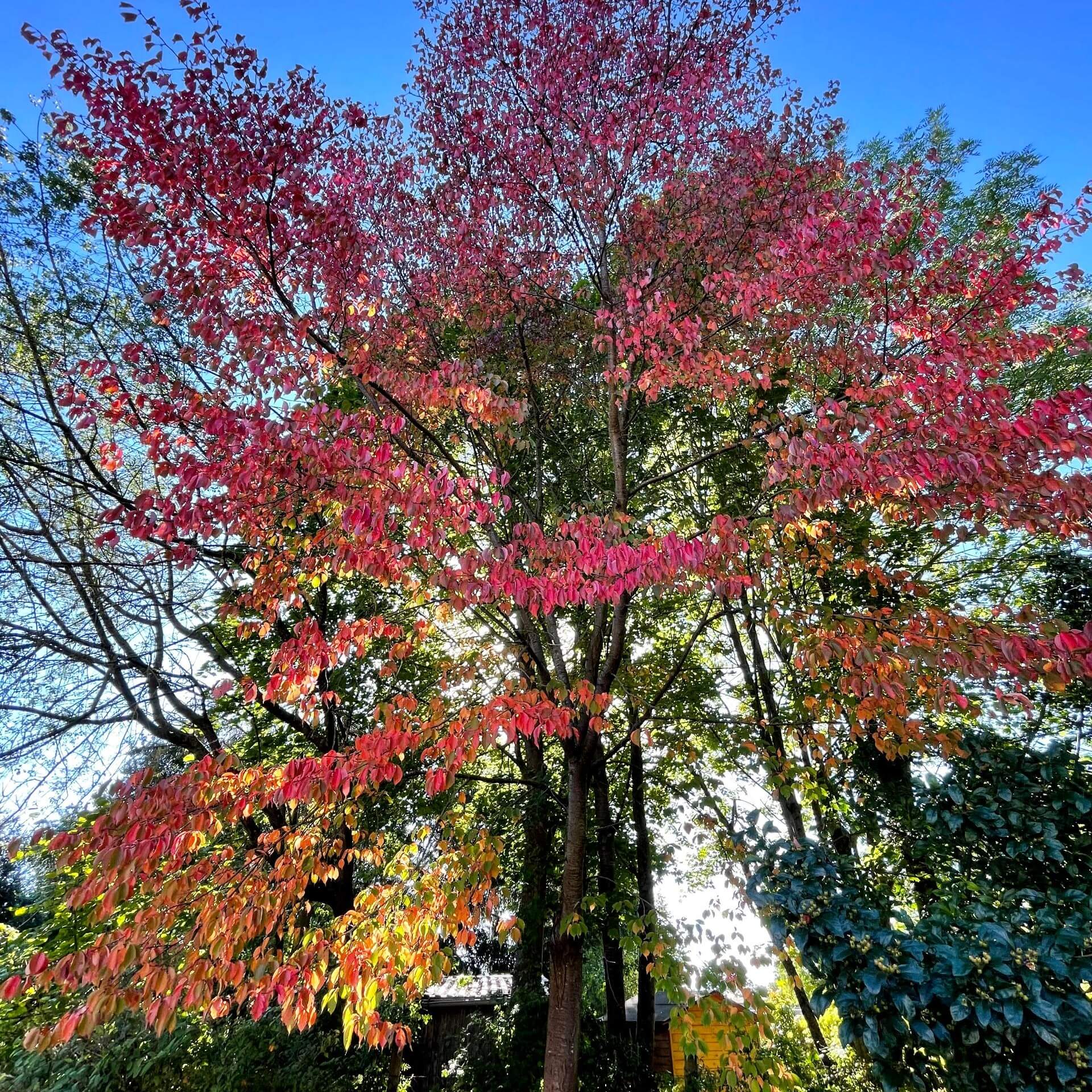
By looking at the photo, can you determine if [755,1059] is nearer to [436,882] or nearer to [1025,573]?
[436,882]

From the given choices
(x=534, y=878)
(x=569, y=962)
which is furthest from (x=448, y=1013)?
(x=569, y=962)

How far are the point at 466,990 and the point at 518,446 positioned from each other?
44.1 ft

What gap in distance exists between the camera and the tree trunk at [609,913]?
7609 mm

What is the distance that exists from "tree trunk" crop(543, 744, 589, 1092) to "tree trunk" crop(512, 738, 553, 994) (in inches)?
90.4

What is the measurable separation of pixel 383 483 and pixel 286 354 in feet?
4.95

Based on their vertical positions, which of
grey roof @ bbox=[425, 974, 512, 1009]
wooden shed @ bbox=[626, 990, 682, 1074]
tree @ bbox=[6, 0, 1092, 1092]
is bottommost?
wooden shed @ bbox=[626, 990, 682, 1074]

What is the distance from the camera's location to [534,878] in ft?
27.9

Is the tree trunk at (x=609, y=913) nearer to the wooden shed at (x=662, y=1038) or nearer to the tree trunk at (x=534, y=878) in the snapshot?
the tree trunk at (x=534, y=878)

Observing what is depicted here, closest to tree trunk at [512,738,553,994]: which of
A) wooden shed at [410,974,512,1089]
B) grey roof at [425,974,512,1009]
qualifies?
wooden shed at [410,974,512,1089]

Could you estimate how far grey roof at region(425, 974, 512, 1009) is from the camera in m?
11.4

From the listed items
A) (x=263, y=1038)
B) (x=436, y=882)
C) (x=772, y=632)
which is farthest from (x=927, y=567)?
(x=263, y=1038)

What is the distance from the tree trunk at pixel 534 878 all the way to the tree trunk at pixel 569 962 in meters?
2.30

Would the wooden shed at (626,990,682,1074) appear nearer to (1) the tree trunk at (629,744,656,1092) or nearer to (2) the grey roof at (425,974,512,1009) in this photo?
(1) the tree trunk at (629,744,656,1092)

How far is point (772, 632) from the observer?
877 cm
